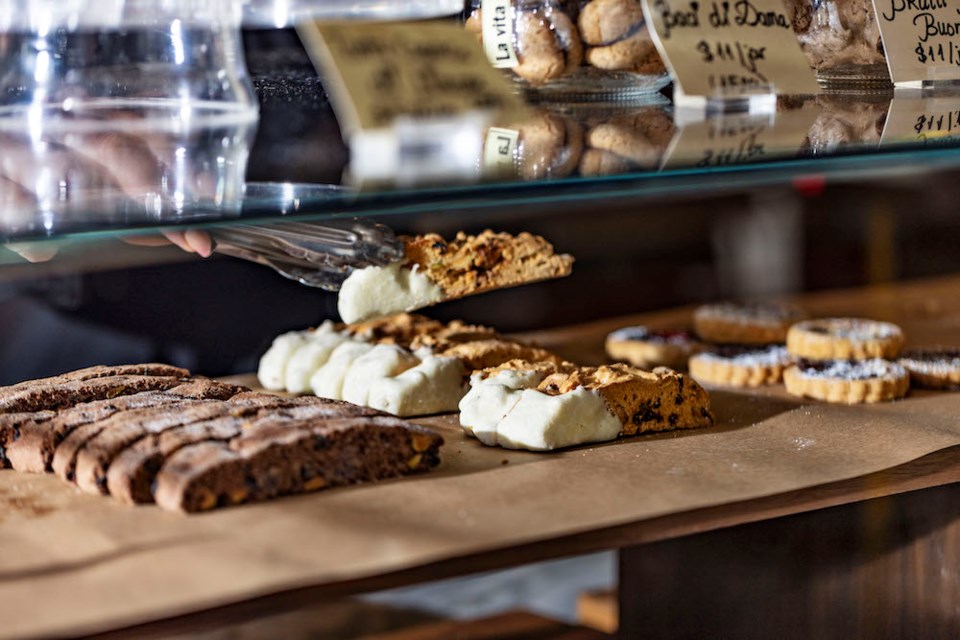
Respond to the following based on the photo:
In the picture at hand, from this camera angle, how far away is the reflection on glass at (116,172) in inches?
28.4

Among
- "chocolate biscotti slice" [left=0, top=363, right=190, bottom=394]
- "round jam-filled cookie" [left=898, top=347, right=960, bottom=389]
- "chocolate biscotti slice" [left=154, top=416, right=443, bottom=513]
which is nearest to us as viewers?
"chocolate biscotti slice" [left=154, top=416, right=443, bottom=513]

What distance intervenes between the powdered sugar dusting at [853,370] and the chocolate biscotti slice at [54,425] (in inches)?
28.1

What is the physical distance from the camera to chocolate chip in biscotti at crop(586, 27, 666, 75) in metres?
1.16

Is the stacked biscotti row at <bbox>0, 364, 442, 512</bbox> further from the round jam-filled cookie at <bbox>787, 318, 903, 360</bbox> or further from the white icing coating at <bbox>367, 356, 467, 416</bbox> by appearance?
the round jam-filled cookie at <bbox>787, 318, 903, 360</bbox>

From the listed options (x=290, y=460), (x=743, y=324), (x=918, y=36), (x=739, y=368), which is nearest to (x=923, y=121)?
(x=918, y=36)

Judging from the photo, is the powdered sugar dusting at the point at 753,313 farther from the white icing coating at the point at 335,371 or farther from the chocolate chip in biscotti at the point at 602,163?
the chocolate chip in biscotti at the point at 602,163

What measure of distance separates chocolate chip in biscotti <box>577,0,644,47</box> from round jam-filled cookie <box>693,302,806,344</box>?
26.5 inches

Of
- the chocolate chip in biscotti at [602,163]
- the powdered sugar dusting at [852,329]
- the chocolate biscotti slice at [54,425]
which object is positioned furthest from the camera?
the powdered sugar dusting at [852,329]

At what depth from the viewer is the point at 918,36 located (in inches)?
46.6

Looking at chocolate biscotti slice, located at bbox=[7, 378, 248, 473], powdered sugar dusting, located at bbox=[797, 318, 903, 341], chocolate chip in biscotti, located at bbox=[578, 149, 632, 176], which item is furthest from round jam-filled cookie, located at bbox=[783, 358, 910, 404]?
chocolate biscotti slice, located at bbox=[7, 378, 248, 473]

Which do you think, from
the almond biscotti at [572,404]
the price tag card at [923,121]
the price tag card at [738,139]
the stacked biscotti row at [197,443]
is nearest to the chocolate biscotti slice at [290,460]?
the stacked biscotti row at [197,443]

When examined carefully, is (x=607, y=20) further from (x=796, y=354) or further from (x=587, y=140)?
(x=796, y=354)

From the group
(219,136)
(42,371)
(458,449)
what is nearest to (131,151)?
(219,136)

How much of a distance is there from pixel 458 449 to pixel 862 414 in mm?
457
